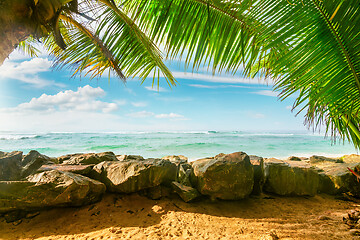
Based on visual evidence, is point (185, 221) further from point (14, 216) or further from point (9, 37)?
point (9, 37)

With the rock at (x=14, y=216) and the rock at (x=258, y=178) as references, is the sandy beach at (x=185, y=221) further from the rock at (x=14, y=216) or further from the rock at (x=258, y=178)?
the rock at (x=258, y=178)

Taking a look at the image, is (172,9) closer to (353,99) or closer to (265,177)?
(353,99)

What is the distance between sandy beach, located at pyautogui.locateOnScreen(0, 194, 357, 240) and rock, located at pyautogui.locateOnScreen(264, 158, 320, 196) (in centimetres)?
21

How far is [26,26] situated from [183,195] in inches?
97.8

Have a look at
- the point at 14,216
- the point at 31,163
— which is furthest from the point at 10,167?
the point at 14,216

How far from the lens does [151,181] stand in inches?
108

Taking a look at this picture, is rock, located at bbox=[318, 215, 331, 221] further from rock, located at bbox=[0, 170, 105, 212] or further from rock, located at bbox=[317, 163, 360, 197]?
rock, located at bbox=[0, 170, 105, 212]

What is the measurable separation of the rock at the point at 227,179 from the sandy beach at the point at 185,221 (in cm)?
16

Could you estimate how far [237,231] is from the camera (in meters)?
2.03

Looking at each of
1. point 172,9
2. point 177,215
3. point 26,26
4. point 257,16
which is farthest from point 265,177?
point 26,26

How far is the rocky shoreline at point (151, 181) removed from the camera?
2.32m

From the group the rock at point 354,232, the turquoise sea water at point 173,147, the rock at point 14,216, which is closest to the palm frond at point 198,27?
the rock at point 354,232

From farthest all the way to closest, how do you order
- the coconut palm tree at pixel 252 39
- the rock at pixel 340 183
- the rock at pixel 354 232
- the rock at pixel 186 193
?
the rock at pixel 340 183
the rock at pixel 186 193
the rock at pixel 354 232
the coconut palm tree at pixel 252 39

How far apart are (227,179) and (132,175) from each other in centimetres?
135
